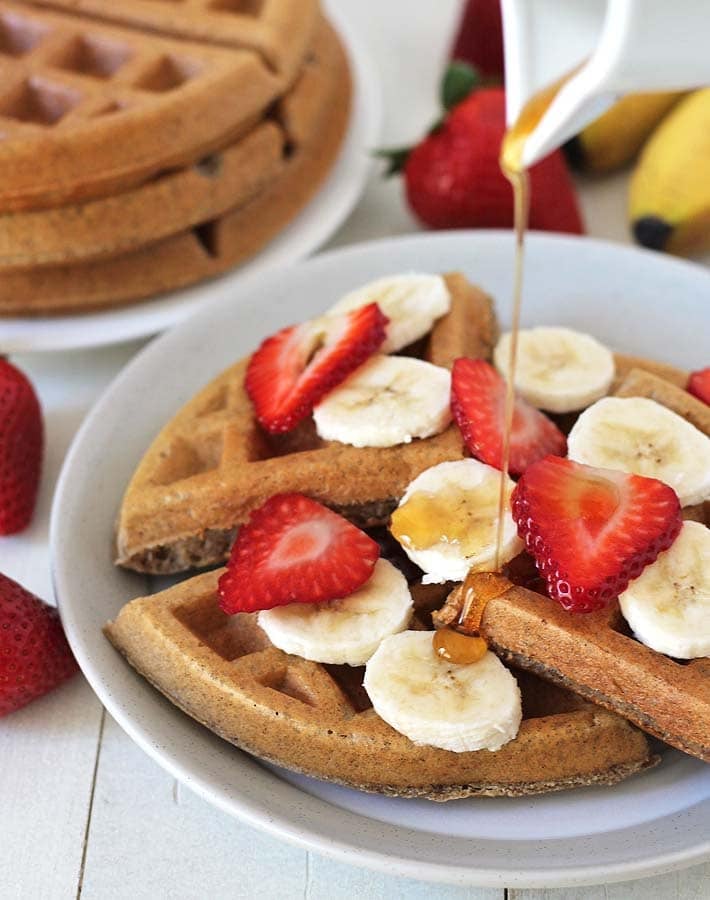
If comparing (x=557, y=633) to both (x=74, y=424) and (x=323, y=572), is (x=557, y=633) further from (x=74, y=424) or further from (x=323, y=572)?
(x=74, y=424)

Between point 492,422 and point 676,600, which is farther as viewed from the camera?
point 492,422

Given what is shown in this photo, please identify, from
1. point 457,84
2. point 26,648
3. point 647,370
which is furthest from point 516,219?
point 457,84

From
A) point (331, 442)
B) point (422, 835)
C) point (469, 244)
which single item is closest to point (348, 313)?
point (331, 442)

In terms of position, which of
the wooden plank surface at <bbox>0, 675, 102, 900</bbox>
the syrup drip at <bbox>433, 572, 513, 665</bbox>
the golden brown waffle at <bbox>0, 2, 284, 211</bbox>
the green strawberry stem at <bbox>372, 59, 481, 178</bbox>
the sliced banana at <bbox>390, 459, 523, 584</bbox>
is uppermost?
the golden brown waffle at <bbox>0, 2, 284, 211</bbox>

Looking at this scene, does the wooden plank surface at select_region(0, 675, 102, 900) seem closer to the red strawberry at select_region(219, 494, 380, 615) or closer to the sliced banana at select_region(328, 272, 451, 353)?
the red strawberry at select_region(219, 494, 380, 615)

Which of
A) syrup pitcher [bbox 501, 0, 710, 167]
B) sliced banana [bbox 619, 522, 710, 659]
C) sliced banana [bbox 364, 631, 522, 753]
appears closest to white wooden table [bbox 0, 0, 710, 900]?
sliced banana [bbox 364, 631, 522, 753]

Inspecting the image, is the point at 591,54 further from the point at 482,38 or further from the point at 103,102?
the point at 482,38
